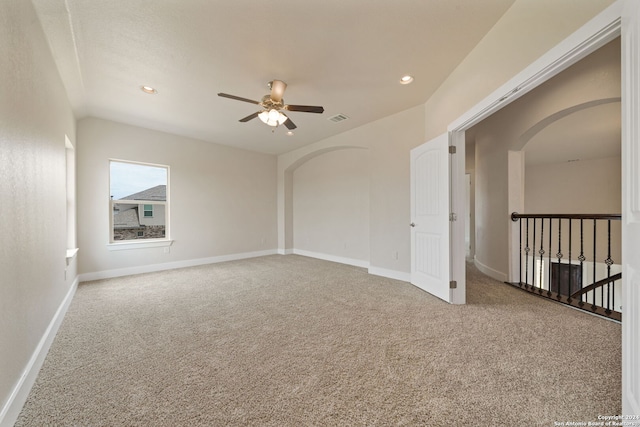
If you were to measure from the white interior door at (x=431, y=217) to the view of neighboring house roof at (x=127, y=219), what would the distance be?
487 cm

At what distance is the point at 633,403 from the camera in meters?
1.05

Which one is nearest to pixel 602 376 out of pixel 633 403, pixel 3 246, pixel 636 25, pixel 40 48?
pixel 633 403

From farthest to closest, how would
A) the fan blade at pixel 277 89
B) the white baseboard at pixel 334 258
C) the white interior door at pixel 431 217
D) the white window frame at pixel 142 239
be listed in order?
the white baseboard at pixel 334 258, the white window frame at pixel 142 239, the white interior door at pixel 431 217, the fan blade at pixel 277 89

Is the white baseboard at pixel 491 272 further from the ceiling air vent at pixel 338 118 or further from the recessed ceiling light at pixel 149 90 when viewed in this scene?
the recessed ceiling light at pixel 149 90

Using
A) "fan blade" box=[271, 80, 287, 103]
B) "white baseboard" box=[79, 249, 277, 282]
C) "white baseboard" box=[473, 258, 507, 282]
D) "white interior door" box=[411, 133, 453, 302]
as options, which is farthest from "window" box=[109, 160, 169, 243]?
"white baseboard" box=[473, 258, 507, 282]

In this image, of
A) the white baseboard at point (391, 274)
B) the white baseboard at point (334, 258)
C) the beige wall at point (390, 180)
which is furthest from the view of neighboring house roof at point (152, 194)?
the white baseboard at point (391, 274)

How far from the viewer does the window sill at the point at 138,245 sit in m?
4.14

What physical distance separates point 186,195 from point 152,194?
57cm

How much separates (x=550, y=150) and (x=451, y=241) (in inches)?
189

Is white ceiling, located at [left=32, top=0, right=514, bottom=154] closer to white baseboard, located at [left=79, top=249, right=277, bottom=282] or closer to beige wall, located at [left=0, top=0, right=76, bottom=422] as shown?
beige wall, located at [left=0, top=0, right=76, bottom=422]

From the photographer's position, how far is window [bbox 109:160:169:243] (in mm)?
4207

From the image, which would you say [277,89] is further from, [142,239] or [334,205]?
[142,239]

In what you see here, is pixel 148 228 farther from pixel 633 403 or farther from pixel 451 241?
pixel 633 403

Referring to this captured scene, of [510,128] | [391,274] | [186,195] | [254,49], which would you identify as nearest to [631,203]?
[254,49]
